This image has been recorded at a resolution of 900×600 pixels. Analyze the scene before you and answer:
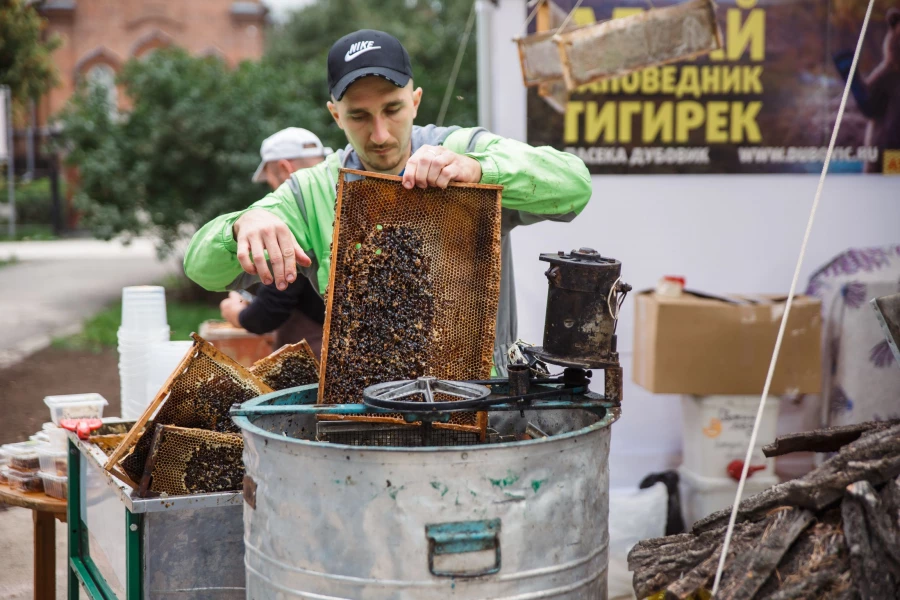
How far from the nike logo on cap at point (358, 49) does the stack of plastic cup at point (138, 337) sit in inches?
70.3

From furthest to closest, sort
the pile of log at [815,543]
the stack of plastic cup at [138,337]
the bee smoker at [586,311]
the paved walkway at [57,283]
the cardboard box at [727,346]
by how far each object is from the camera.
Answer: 1. the paved walkway at [57,283]
2. the cardboard box at [727,346]
3. the stack of plastic cup at [138,337]
4. the bee smoker at [586,311]
5. the pile of log at [815,543]

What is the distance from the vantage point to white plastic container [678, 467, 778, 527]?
4.79 metres

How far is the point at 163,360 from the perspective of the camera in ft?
11.4

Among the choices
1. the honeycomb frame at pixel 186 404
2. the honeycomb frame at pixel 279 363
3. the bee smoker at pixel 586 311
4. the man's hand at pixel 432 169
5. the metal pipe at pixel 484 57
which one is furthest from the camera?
the metal pipe at pixel 484 57

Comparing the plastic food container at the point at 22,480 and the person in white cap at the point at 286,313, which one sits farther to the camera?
the person in white cap at the point at 286,313

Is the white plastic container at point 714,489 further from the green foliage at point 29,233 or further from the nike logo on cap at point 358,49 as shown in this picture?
the green foliage at point 29,233

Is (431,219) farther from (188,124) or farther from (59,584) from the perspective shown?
(188,124)

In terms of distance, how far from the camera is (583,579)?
2.00 metres

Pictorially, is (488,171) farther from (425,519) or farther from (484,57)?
(484,57)

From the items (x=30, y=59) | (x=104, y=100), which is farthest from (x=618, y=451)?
(x=30, y=59)

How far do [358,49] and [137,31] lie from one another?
105 ft

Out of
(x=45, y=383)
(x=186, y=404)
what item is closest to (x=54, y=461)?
(x=186, y=404)

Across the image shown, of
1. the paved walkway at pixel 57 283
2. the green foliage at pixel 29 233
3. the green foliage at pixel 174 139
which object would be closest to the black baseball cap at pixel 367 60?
the paved walkway at pixel 57 283

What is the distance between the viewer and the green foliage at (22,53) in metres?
16.7
